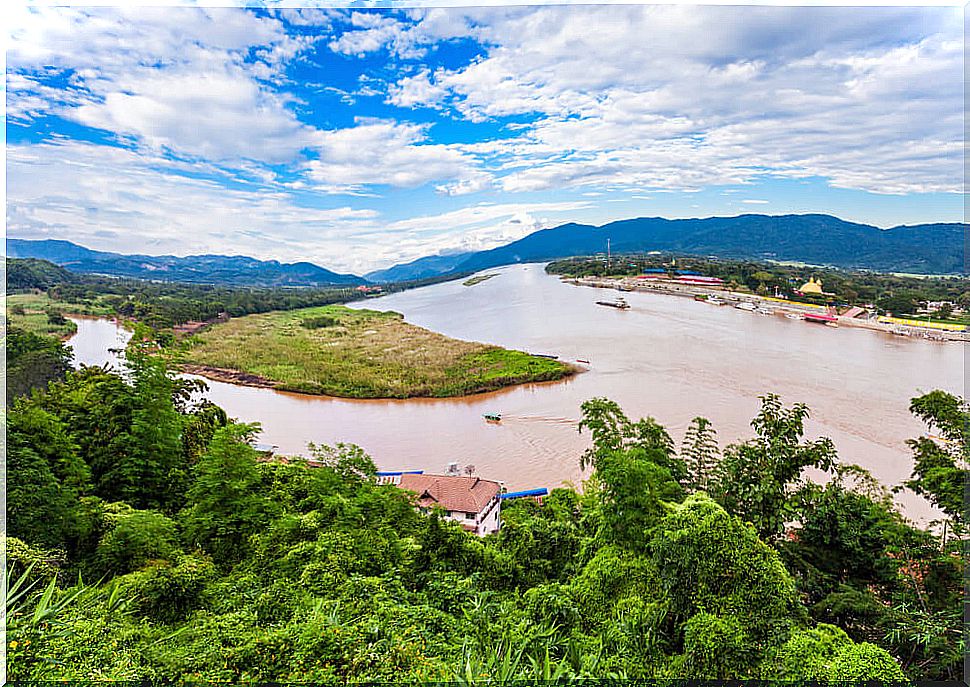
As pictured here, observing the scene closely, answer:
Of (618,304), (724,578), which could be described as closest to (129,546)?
(724,578)

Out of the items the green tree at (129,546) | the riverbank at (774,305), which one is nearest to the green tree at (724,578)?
the green tree at (129,546)

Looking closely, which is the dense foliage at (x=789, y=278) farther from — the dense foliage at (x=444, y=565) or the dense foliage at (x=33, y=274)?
Result: the dense foliage at (x=33, y=274)

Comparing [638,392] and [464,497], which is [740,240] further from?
[464,497]

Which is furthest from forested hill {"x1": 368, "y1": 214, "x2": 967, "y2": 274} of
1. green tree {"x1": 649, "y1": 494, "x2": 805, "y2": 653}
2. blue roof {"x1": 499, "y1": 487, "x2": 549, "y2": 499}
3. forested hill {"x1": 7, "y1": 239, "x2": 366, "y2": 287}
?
green tree {"x1": 649, "y1": 494, "x2": 805, "y2": 653}

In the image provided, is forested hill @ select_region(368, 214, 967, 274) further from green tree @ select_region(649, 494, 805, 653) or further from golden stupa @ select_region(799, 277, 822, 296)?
green tree @ select_region(649, 494, 805, 653)

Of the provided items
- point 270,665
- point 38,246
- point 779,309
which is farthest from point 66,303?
point 779,309

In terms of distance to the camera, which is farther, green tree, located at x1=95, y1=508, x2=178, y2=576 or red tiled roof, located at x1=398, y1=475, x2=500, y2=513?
red tiled roof, located at x1=398, y1=475, x2=500, y2=513
